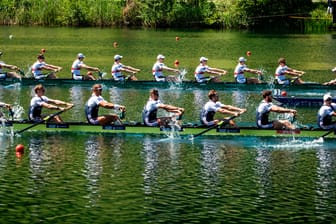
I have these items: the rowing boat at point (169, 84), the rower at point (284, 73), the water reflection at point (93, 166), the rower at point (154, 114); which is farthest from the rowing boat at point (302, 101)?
the water reflection at point (93, 166)

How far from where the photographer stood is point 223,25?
87.1 meters

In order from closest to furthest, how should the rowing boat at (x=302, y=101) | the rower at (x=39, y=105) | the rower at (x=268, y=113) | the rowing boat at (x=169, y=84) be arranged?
the rower at (x=268, y=113), the rower at (x=39, y=105), the rowing boat at (x=302, y=101), the rowing boat at (x=169, y=84)

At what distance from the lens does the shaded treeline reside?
286 feet

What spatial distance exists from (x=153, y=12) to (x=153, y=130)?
6124cm

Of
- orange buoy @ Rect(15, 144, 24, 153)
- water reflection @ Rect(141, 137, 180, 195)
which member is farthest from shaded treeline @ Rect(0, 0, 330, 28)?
orange buoy @ Rect(15, 144, 24, 153)

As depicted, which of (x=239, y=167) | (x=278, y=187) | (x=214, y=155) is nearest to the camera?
(x=278, y=187)

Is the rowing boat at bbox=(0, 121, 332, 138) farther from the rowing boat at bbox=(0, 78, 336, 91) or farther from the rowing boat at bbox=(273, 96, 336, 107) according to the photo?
the rowing boat at bbox=(0, 78, 336, 91)

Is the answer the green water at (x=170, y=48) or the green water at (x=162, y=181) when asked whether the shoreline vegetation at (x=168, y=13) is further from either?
the green water at (x=162, y=181)

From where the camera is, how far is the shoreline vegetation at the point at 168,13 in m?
86.6

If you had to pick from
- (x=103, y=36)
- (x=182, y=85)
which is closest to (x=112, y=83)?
(x=182, y=85)

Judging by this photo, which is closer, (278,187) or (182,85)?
(278,187)

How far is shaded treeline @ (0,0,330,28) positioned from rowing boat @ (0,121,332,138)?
59840 mm

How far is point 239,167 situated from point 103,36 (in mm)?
53675

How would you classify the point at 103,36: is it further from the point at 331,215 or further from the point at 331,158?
the point at 331,215
